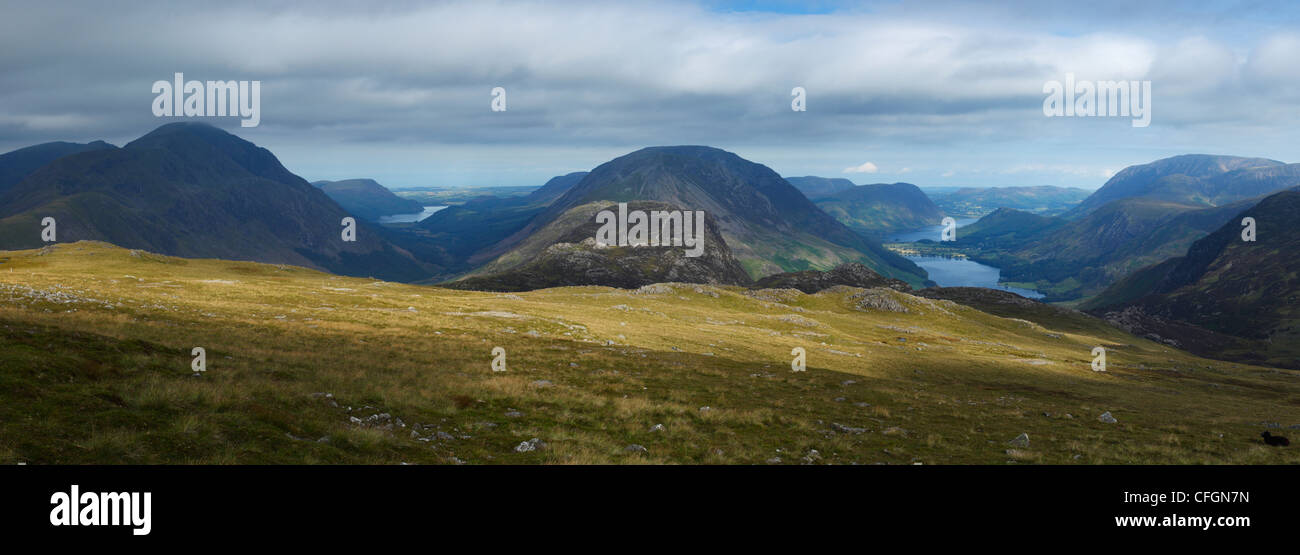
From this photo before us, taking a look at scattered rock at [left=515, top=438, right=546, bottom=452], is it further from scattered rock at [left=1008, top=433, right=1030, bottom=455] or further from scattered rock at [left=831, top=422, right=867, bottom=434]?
scattered rock at [left=1008, top=433, right=1030, bottom=455]

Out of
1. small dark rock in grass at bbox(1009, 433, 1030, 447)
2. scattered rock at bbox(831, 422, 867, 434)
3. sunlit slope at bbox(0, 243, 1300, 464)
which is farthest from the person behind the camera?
scattered rock at bbox(831, 422, 867, 434)

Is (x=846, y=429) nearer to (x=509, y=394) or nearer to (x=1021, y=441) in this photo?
(x=1021, y=441)

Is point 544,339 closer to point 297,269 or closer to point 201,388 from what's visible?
point 201,388

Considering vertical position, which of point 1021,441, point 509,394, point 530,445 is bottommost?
point 1021,441

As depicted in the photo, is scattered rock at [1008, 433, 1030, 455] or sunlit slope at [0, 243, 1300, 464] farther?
scattered rock at [1008, 433, 1030, 455]

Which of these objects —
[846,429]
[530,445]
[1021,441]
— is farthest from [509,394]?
[1021,441]

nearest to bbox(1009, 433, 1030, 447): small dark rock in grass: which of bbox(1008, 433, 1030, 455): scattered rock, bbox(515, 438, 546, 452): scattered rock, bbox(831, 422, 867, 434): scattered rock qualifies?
bbox(1008, 433, 1030, 455): scattered rock

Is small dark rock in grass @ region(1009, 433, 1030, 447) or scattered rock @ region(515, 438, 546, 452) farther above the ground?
scattered rock @ region(515, 438, 546, 452)
